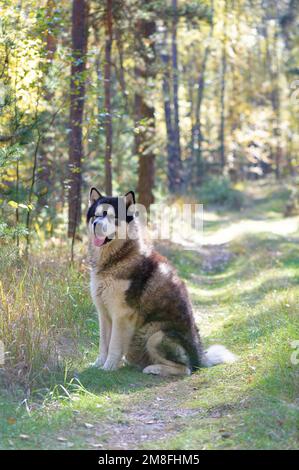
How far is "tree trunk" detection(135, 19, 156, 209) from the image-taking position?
53.6ft

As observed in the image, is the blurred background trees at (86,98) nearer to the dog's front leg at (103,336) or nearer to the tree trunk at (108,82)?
the tree trunk at (108,82)

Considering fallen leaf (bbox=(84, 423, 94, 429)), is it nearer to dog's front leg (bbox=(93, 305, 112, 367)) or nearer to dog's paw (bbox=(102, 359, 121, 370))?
dog's paw (bbox=(102, 359, 121, 370))

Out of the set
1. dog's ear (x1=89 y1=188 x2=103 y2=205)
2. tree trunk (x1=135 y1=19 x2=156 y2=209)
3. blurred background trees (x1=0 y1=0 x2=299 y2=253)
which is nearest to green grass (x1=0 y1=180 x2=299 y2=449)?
dog's ear (x1=89 y1=188 x2=103 y2=205)

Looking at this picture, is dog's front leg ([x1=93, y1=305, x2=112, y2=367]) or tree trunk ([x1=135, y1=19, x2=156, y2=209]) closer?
dog's front leg ([x1=93, y1=305, x2=112, y2=367])

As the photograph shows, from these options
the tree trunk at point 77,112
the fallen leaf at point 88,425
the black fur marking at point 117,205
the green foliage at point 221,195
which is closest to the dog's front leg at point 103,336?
the black fur marking at point 117,205

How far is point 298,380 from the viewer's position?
5.93m

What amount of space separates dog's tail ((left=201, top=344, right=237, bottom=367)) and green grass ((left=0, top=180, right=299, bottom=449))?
14cm

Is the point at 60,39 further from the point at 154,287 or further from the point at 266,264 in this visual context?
the point at 154,287

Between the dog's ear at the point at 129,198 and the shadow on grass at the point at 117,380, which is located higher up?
the dog's ear at the point at 129,198

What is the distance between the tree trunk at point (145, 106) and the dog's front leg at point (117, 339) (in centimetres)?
929

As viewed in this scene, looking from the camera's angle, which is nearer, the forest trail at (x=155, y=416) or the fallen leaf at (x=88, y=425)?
the forest trail at (x=155, y=416)

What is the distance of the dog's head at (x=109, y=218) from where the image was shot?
7461mm
